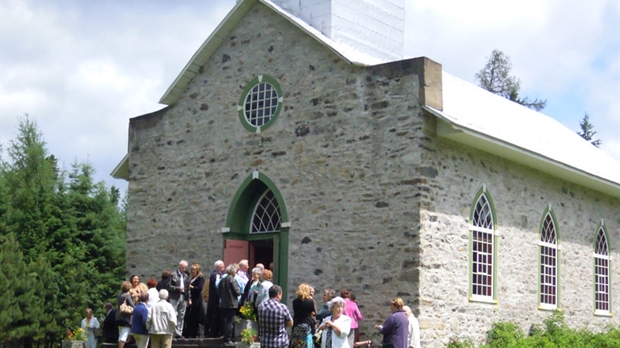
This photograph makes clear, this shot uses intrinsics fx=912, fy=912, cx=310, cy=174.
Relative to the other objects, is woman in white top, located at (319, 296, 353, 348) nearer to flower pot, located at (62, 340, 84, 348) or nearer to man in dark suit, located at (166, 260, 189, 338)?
man in dark suit, located at (166, 260, 189, 338)

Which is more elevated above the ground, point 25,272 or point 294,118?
point 294,118

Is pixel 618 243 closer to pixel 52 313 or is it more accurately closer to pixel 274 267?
pixel 274 267

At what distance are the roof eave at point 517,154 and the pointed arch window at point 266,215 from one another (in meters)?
4.45

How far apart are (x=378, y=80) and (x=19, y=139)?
745 inches

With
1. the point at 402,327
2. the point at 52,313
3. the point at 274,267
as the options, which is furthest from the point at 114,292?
the point at 402,327

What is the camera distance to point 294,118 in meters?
19.7

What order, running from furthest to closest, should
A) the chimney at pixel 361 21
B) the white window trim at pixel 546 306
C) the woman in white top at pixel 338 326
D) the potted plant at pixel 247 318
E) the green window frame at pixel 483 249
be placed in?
the chimney at pixel 361 21
the white window trim at pixel 546 306
the green window frame at pixel 483 249
the potted plant at pixel 247 318
the woman in white top at pixel 338 326

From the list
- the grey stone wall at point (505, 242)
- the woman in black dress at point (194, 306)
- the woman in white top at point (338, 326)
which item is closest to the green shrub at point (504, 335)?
the grey stone wall at point (505, 242)

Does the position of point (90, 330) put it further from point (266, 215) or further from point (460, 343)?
point (460, 343)

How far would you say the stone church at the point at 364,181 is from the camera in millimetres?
17688

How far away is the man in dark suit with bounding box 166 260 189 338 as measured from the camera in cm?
1702

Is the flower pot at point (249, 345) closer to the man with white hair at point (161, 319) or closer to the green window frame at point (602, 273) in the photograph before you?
the man with white hair at point (161, 319)

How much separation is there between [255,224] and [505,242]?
5.59 m

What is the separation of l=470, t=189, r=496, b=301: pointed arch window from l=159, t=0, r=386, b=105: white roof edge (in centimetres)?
388
